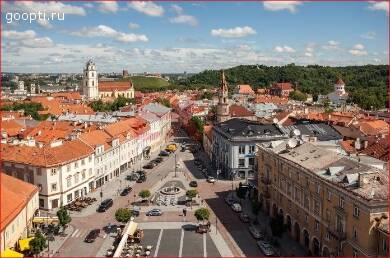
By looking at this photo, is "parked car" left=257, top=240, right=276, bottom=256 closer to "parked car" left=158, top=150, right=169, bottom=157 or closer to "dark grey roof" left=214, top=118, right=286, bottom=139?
"dark grey roof" left=214, top=118, right=286, bottom=139

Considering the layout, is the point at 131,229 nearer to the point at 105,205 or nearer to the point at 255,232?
the point at 105,205

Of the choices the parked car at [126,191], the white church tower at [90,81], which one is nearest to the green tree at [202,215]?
the parked car at [126,191]

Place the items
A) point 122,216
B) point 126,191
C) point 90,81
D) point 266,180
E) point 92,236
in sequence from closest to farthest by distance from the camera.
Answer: point 92,236, point 122,216, point 266,180, point 126,191, point 90,81

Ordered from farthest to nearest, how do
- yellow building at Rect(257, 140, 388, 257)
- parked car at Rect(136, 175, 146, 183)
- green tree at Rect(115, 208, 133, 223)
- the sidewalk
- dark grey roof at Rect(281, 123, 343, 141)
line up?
dark grey roof at Rect(281, 123, 343, 141)
parked car at Rect(136, 175, 146, 183)
green tree at Rect(115, 208, 133, 223)
the sidewalk
yellow building at Rect(257, 140, 388, 257)

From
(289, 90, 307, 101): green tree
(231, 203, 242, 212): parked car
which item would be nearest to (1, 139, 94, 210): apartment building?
(231, 203, 242, 212): parked car

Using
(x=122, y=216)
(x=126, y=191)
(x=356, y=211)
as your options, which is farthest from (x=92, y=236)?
(x=356, y=211)

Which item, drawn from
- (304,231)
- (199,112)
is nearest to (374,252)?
(304,231)
